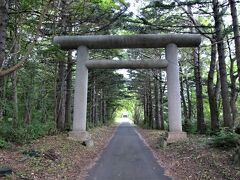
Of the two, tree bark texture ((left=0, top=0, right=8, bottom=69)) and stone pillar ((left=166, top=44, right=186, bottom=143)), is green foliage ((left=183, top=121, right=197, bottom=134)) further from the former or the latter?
tree bark texture ((left=0, top=0, right=8, bottom=69))

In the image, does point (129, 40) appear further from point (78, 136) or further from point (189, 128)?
point (189, 128)

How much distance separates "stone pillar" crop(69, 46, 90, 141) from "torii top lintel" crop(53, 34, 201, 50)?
536mm

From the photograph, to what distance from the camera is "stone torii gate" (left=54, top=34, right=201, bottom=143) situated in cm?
1327

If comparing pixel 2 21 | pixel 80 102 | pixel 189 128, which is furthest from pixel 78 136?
pixel 189 128

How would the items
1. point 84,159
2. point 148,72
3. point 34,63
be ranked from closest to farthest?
point 84,159, point 34,63, point 148,72

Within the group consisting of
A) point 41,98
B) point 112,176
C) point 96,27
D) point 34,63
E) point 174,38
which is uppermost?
point 96,27

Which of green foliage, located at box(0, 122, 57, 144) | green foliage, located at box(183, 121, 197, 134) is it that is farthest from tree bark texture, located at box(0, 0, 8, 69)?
green foliage, located at box(183, 121, 197, 134)

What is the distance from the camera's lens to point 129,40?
13.4m

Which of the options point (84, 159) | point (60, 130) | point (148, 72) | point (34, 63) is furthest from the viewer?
point (148, 72)

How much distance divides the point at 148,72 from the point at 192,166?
20739mm

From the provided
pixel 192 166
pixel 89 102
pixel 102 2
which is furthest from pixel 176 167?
pixel 89 102

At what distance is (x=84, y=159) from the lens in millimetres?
10219

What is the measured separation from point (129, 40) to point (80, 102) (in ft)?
13.0

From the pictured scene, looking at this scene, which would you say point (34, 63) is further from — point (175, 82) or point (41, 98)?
point (175, 82)
